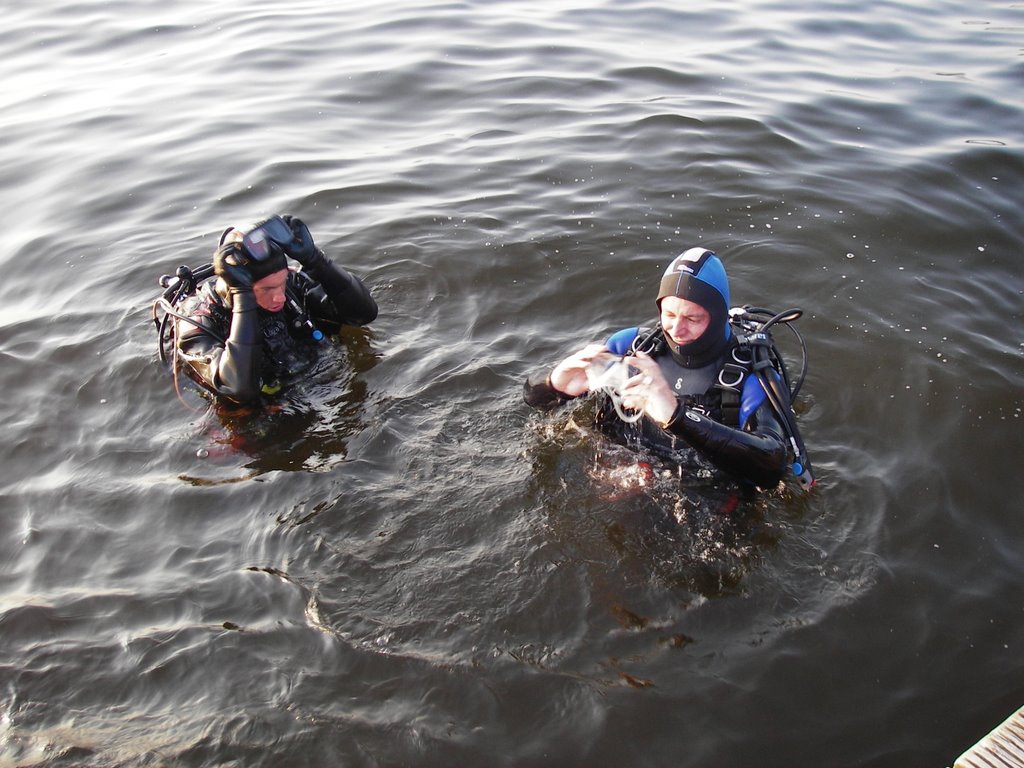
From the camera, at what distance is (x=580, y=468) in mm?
5129

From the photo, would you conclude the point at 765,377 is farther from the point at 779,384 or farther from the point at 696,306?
the point at 696,306

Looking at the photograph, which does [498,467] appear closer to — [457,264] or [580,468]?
[580,468]

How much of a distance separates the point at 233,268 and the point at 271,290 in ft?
0.95

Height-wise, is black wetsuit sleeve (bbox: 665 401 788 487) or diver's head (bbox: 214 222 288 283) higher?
diver's head (bbox: 214 222 288 283)

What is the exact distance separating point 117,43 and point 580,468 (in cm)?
1307

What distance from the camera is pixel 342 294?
598 centimetres

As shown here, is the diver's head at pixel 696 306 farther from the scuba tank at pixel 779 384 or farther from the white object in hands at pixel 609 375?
the white object in hands at pixel 609 375

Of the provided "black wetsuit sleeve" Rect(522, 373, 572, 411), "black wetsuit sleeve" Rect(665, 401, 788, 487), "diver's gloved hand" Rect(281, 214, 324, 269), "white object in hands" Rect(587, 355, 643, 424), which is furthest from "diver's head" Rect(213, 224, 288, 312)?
"black wetsuit sleeve" Rect(665, 401, 788, 487)

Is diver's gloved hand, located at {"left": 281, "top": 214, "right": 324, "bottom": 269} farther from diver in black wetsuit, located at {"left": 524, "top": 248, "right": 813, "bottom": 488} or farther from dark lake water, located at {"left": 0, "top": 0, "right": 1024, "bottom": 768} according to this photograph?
diver in black wetsuit, located at {"left": 524, "top": 248, "right": 813, "bottom": 488}

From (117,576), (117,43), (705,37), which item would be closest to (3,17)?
(117,43)

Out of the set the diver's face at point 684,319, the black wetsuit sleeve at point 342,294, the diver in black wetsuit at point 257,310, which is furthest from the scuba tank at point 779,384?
the diver in black wetsuit at point 257,310

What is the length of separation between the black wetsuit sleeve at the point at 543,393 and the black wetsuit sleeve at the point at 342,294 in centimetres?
170

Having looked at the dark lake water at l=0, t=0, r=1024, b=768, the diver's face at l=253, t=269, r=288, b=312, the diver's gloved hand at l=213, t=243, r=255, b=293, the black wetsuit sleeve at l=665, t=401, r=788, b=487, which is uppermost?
the diver's gloved hand at l=213, t=243, r=255, b=293

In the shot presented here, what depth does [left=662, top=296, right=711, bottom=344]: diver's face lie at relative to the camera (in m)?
4.44
